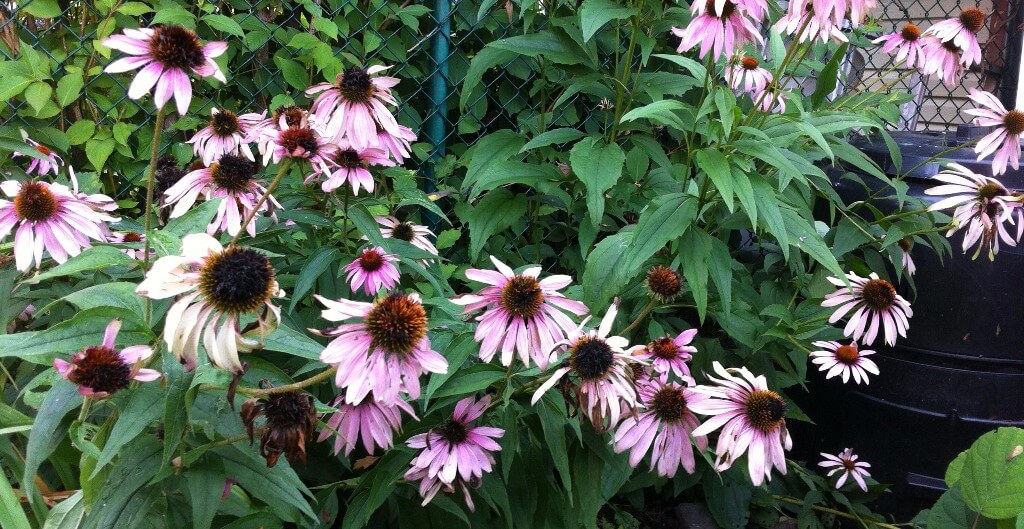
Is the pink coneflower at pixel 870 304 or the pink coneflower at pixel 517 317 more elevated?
the pink coneflower at pixel 517 317

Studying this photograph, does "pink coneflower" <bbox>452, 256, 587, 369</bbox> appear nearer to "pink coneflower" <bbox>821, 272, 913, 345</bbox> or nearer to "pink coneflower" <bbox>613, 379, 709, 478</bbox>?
"pink coneflower" <bbox>613, 379, 709, 478</bbox>

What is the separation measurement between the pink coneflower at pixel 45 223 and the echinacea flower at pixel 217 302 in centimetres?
39

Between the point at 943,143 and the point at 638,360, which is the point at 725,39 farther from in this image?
the point at 943,143

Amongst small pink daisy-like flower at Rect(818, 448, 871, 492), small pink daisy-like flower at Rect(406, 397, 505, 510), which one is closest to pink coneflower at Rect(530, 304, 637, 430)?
small pink daisy-like flower at Rect(406, 397, 505, 510)

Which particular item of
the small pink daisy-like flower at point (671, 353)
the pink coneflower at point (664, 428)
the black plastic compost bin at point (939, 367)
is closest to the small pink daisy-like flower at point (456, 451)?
the pink coneflower at point (664, 428)

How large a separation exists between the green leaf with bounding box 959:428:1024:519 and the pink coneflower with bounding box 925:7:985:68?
3.80ft

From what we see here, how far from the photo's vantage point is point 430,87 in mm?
2484

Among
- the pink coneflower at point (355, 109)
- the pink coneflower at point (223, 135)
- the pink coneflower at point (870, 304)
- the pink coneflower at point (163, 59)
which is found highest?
the pink coneflower at point (163, 59)

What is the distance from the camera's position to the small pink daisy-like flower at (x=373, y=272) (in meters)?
1.25

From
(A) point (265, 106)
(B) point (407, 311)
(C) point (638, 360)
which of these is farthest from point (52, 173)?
(C) point (638, 360)

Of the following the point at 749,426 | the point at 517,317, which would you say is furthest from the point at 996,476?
the point at 517,317

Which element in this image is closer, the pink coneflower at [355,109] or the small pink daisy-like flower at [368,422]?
the small pink daisy-like flower at [368,422]

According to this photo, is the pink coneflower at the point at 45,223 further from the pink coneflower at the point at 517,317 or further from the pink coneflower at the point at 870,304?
the pink coneflower at the point at 870,304

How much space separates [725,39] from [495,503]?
0.83m
